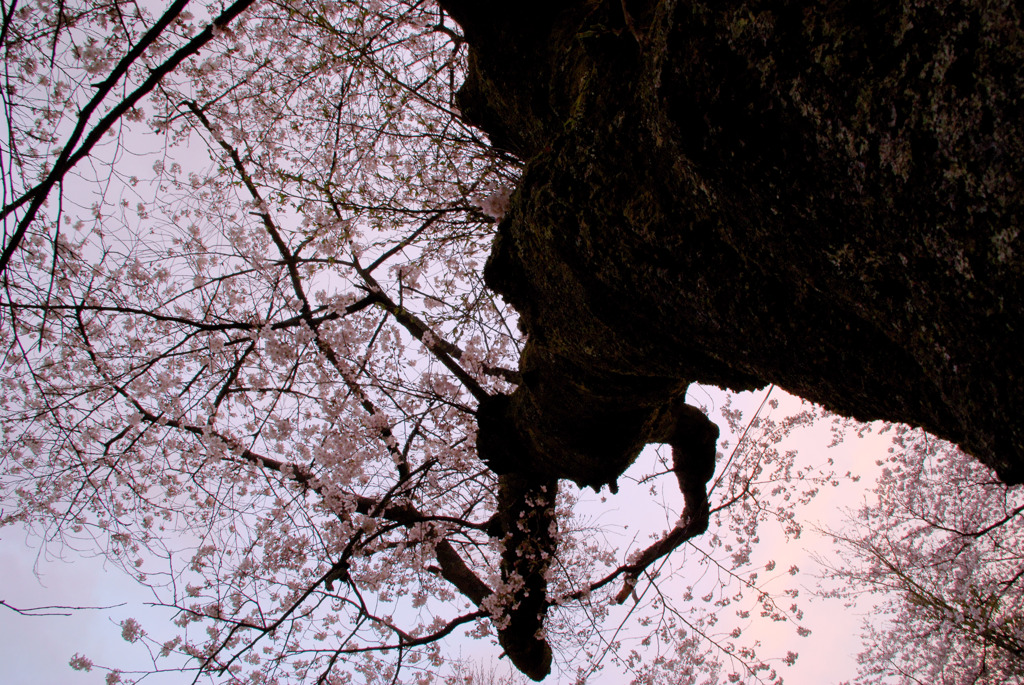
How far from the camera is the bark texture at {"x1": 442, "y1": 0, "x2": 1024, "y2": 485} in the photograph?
672 millimetres

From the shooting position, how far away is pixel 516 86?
239 cm

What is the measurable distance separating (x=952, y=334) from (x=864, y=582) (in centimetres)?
1193

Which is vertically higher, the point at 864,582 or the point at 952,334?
the point at 864,582

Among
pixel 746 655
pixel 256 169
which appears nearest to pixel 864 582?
pixel 746 655

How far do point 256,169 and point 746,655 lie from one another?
7.48 metres

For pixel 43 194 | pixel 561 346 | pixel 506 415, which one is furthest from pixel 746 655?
pixel 43 194

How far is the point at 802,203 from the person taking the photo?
0.91 metres

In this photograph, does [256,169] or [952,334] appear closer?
[952,334]

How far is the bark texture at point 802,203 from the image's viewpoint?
67cm

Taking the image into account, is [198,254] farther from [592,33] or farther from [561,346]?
[592,33]

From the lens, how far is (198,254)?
4.44m

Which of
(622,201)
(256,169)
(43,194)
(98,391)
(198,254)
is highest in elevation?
(256,169)

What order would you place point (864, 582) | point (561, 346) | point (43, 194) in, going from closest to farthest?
point (43, 194)
point (561, 346)
point (864, 582)

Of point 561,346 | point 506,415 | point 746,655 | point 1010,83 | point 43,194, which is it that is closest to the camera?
point 1010,83
